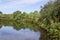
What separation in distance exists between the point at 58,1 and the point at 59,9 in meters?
1.40

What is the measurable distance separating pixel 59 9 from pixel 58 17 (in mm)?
1631

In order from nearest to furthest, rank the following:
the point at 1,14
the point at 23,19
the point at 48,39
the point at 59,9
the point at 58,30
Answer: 1. the point at 48,39
2. the point at 58,30
3. the point at 59,9
4. the point at 23,19
5. the point at 1,14

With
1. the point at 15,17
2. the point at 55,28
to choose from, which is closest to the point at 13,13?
the point at 15,17

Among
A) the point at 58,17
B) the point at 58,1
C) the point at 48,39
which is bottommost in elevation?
the point at 48,39

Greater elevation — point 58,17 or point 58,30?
point 58,17

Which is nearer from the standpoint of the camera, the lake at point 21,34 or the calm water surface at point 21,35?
the calm water surface at point 21,35

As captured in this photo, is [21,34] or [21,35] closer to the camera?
[21,35]

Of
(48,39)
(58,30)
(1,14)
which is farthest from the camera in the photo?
(1,14)

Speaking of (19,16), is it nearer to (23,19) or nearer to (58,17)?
(23,19)

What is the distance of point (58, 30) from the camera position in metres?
22.9

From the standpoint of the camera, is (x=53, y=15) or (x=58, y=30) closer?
(x=58, y=30)

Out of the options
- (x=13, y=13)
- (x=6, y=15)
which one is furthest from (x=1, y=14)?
(x=13, y=13)

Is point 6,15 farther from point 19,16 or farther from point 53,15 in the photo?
point 53,15

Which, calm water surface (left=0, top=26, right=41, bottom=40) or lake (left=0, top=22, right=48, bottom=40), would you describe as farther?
lake (left=0, top=22, right=48, bottom=40)
